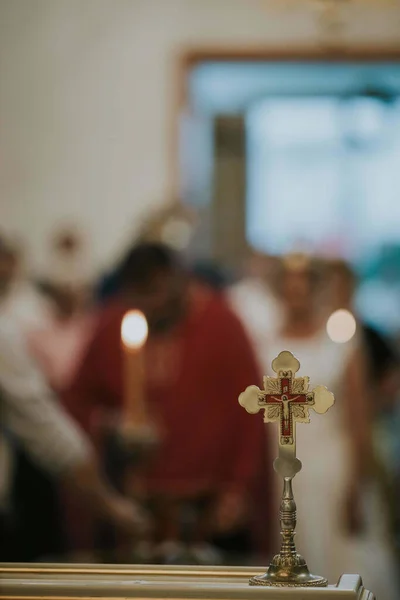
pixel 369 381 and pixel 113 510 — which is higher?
pixel 369 381

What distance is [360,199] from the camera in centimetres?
963

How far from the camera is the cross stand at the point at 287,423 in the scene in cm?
207

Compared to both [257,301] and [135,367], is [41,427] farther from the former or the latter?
[257,301]

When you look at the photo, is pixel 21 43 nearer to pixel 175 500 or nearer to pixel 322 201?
pixel 322 201

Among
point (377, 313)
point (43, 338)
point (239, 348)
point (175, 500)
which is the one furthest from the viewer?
point (377, 313)

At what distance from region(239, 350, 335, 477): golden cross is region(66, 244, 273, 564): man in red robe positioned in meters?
3.66

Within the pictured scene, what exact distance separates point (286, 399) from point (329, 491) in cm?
413

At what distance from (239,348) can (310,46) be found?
4177 millimetres

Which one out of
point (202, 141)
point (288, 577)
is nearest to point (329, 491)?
point (202, 141)

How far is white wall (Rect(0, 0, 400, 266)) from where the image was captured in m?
9.65

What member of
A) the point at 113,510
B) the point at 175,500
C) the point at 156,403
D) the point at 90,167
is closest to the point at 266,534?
the point at 156,403

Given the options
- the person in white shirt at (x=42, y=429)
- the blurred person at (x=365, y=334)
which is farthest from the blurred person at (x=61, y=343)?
the person in white shirt at (x=42, y=429)

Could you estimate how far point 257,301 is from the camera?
7.64m

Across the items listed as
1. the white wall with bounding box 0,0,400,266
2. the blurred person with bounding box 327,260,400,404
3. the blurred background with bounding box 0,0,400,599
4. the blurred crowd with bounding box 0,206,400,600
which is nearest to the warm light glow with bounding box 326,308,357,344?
the blurred crowd with bounding box 0,206,400,600
